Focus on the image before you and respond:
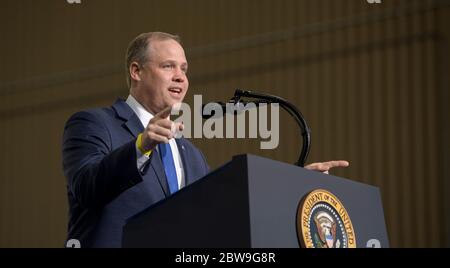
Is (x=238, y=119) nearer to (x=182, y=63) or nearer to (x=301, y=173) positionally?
(x=182, y=63)

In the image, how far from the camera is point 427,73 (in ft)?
14.7

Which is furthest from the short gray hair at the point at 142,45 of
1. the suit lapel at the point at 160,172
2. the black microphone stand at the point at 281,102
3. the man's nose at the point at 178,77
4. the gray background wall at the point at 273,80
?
the gray background wall at the point at 273,80

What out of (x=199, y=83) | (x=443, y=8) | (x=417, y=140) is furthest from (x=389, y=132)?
(x=199, y=83)

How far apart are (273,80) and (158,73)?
229 cm

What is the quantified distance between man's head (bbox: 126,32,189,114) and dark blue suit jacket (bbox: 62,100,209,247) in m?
0.14

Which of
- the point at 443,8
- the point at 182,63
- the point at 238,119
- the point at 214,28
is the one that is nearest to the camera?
the point at 182,63

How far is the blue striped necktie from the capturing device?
7.30ft

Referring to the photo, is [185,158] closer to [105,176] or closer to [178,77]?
[178,77]

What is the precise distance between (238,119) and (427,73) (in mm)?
1168

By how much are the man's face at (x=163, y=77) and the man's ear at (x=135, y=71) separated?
0.02 meters

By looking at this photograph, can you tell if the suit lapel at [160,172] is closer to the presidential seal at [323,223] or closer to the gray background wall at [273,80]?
the presidential seal at [323,223]

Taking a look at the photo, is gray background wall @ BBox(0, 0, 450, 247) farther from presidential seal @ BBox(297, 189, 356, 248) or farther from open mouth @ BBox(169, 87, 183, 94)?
presidential seal @ BBox(297, 189, 356, 248)

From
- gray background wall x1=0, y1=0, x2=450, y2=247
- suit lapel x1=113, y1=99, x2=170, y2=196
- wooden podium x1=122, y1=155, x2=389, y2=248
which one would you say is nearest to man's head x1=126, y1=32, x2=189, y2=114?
suit lapel x1=113, y1=99, x2=170, y2=196

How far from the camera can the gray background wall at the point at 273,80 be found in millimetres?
4457
